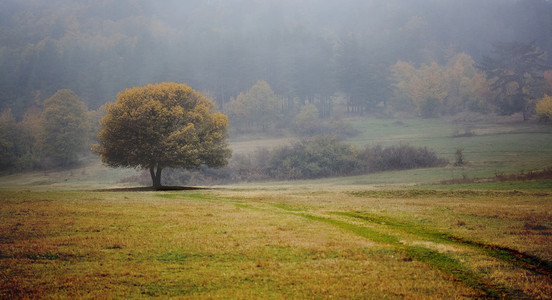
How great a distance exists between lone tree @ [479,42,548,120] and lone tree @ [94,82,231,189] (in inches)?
3050

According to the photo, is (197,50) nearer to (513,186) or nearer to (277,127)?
(277,127)

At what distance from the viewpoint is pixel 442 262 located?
9883 mm

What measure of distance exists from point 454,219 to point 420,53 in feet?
530

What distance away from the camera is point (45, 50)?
5453 inches

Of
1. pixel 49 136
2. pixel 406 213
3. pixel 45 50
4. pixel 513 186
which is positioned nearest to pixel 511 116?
pixel 513 186

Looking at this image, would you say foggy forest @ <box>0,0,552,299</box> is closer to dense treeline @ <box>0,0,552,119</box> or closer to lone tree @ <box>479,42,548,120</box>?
lone tree @ <box>479,42,548,120</box>

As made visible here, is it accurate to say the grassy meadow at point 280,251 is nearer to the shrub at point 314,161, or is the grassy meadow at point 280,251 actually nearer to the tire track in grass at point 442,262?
the tire track in grass at point 442,262

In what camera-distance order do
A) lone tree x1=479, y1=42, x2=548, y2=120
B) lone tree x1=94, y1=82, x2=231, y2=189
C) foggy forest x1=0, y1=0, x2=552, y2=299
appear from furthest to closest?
lone tree x1=479, y1=42, x2=548, y2=120 < lone tree x1=94, y1=82, x2=231, y2=189 < foggy forest x1=0, y1=0, x2=552, y2=299

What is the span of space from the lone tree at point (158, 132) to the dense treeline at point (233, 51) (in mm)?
84687

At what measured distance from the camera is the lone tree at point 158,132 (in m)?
38.4

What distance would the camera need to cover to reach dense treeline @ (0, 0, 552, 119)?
408 ft

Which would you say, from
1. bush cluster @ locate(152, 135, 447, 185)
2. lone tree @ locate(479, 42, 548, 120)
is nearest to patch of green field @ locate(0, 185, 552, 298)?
bush cluster @ locate(152, 135, 447, 185)

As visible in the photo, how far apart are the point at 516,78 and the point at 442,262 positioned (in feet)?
343

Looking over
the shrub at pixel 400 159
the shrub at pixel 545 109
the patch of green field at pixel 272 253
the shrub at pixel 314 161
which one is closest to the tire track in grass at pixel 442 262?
the patch of green field at pixel 272 253
